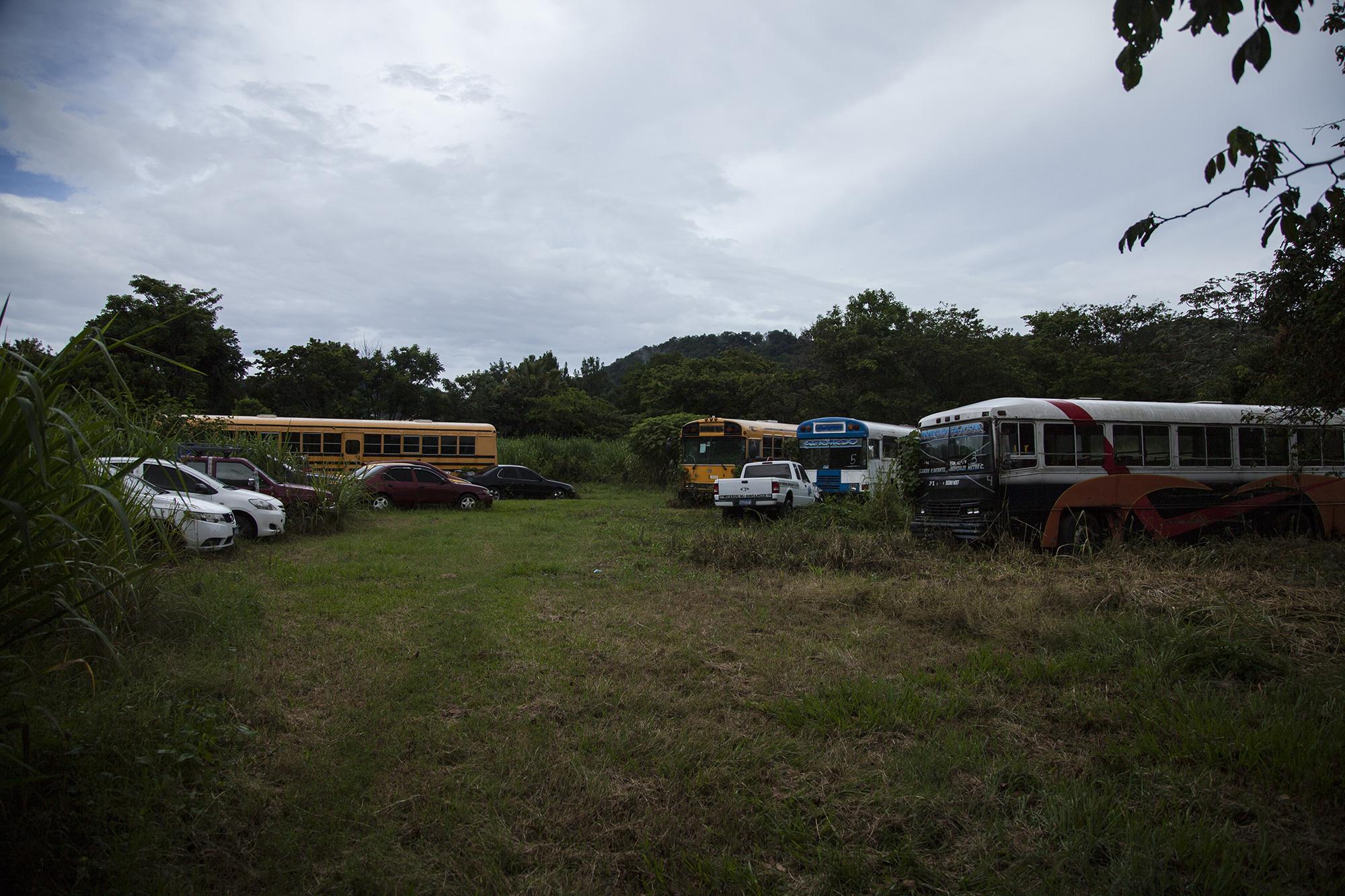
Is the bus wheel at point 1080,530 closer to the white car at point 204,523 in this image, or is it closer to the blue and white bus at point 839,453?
the blue and white bus at point 839,453

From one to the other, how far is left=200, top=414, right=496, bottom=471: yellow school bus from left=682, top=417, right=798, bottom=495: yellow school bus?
9301mm

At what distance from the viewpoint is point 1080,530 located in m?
A: 11.4

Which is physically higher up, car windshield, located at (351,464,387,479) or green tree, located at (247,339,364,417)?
green tree, located at (247,339,364,417)

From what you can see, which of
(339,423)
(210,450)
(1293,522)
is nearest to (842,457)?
(1293,522)

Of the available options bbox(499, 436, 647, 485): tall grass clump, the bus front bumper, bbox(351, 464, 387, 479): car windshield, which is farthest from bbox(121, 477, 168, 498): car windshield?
bbox(499, 436, 647, 485): tall grass clump

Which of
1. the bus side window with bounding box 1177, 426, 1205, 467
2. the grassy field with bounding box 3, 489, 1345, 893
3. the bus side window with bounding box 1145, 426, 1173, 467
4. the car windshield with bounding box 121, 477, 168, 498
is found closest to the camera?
the grassy field with bounding box 3, 489, 1345, 893

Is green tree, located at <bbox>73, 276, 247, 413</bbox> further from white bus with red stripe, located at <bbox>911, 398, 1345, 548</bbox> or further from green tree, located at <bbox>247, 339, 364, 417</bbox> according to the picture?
white bus with red stripe, located at <bbox>911, 398, 1345, 548</bbox>

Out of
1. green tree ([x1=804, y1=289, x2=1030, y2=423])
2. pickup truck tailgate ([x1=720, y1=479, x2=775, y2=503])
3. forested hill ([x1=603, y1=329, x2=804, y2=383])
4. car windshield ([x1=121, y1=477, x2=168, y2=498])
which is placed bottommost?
pickup truck tailgate ([x1=720, y1=479, x2=775, y2=503])

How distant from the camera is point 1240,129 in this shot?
126 inches

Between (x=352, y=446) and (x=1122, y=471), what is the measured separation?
23562 mm

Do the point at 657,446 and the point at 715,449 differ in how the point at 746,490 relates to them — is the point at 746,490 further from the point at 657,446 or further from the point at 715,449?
the point at 657,446

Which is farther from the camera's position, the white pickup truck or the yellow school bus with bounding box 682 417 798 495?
the yellow school bus with bounding box 682 417 798 495

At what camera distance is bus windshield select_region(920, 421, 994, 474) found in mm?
12039

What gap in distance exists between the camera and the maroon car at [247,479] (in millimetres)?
14250
